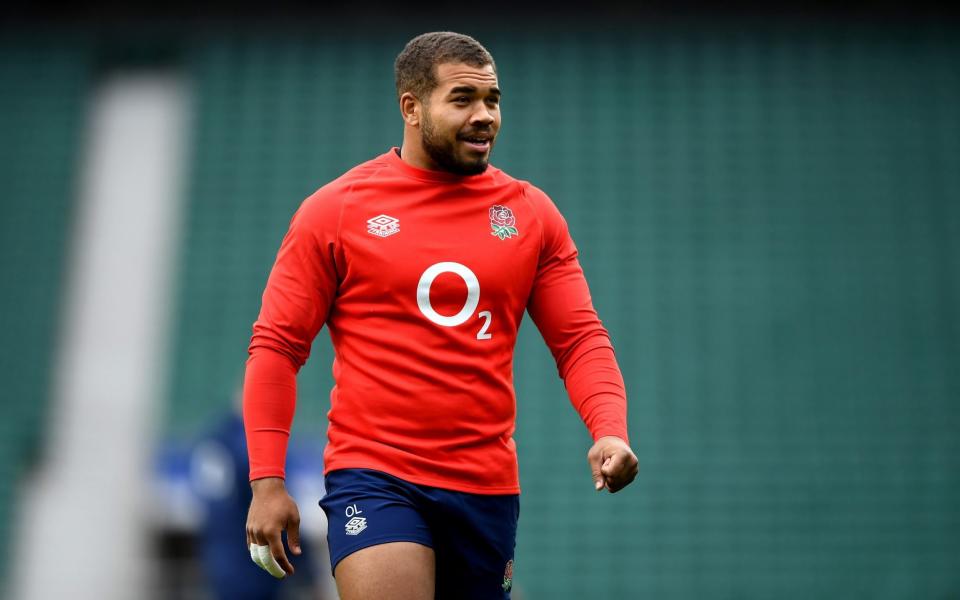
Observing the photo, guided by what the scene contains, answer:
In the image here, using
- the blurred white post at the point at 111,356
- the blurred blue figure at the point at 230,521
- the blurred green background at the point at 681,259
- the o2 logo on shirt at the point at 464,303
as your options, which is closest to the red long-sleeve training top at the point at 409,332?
the o2 logo on shirt at the point at 464,303

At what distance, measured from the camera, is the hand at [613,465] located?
2053 millimetres

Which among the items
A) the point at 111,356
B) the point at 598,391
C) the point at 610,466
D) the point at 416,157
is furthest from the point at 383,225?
the point at 111,356

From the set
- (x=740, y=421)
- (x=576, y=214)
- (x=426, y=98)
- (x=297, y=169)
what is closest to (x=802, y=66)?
(x=576, y=214)

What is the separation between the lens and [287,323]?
2.20 metres

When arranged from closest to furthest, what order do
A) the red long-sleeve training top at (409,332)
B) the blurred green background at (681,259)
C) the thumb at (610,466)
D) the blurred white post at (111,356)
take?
the thumb at (610,466)
the red long-sleeve training top at (409,332)
the blurred green background at (681,259)
the blurred white post at (111,356)

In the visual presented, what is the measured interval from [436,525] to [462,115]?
0.85 meters

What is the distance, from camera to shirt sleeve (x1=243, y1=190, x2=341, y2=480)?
2146 millimetres

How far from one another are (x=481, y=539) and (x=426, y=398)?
31 centimetres

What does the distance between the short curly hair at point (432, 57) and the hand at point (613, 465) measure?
0.83 m

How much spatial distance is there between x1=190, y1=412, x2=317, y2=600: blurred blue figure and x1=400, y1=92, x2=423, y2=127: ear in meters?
2.61

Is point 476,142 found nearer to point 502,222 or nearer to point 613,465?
point 502,222

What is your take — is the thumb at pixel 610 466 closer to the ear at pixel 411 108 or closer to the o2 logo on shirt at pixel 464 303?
the o2 logo on shirt at pixel 464 303

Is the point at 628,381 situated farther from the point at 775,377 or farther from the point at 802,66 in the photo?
the point at 802,66

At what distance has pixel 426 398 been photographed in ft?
7.15
